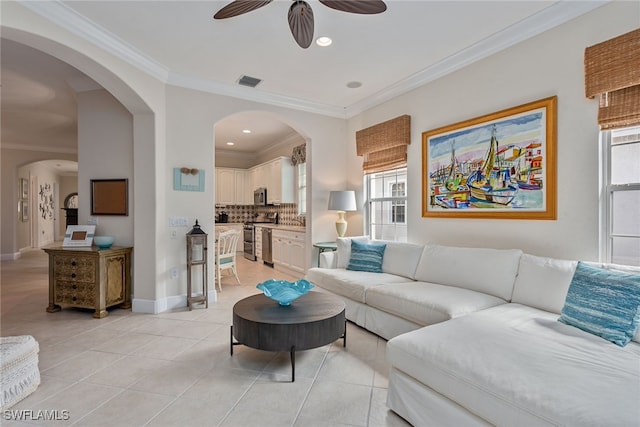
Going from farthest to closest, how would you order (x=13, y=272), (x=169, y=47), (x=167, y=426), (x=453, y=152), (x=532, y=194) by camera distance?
(x=13, y=272) < (x=453, y=152) < (x=169, y=47) < (x=532, y=194) < (x=167, y=426)

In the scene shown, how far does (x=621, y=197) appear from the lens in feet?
7.72

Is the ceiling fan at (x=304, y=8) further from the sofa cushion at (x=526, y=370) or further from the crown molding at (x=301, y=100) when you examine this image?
the sofa cushion at (x=526, y=370)

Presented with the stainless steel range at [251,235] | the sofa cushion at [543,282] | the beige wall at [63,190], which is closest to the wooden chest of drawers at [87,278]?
the stainless steel range at [251,235]

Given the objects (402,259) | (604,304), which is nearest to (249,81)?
(402,259)

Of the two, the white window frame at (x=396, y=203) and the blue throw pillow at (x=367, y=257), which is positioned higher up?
the white window frame at (x=396, y=203)

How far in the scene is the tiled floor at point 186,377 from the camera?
1857 millimetres

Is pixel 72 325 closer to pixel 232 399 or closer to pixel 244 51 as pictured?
pixel 232 399

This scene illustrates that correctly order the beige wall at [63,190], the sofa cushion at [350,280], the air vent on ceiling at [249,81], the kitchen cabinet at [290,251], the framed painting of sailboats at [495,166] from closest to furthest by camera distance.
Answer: the framed painting of sailboats at [495,166] < the sofa cushion at [350,280] < the air vent on ceiling at [249,81] < the kitchen cabinet at [290,251] < the beige wall at [63,190]

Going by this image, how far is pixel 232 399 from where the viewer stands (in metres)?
2.01

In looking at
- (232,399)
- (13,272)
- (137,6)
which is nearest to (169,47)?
(137,6)

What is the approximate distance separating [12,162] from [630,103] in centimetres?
1129

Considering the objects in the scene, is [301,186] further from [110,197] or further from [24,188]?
[24,188]

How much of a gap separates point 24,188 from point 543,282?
1186 cm

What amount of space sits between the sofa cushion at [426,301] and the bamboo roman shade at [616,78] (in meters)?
1.64
